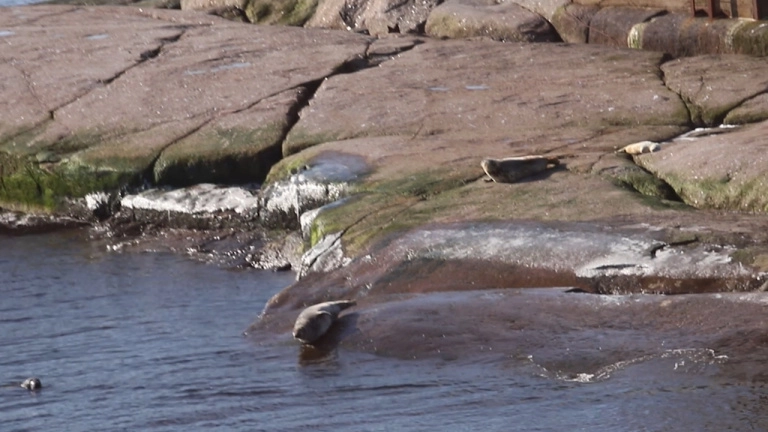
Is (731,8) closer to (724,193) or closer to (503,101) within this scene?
(503,101)

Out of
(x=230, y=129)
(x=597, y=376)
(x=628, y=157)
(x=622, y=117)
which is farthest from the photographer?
(x=230, y=129)

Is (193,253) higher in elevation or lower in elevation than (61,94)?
lower

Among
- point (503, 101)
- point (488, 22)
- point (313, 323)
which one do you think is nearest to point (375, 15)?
point (488, 22)

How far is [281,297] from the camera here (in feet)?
24.8

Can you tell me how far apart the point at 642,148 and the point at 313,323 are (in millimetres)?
2824

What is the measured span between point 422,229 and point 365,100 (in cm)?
301

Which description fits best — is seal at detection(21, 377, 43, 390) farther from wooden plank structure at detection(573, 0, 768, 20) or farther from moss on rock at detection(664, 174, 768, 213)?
wooden plank structure at detection(573, 0, 768, 20)

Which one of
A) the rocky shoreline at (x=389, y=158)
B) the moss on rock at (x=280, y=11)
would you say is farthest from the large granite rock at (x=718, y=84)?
the moss on rock at (x=280, y=11)

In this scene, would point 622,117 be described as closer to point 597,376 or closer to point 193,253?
point 193,253

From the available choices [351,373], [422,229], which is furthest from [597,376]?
[422,229]

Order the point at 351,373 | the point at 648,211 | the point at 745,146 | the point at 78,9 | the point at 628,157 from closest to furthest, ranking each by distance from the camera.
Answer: the point at 351,373
the point at 648,211
the point at 745,146
the point at 628,157
the point at 78,9

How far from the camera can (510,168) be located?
8.16 m

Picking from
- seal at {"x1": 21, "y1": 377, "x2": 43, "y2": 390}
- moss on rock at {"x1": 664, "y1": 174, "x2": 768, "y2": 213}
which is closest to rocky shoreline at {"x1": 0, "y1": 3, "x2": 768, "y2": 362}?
moss on rock at {"x1": 664, "y1": 174, "x2": 768, "y2": 213}

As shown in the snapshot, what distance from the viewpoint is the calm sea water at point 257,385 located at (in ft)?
18.3
